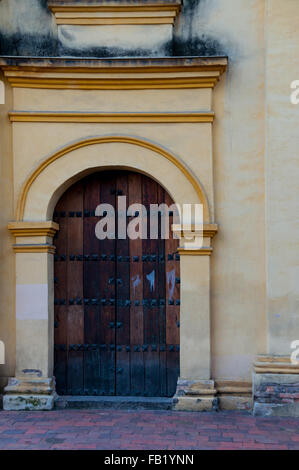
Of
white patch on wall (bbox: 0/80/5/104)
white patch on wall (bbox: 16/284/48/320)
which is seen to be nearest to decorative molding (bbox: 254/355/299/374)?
white patch on wall (bbox: 16/284/48/320)

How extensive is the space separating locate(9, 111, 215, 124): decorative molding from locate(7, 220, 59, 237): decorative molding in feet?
3.88

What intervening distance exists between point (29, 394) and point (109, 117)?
126 inches

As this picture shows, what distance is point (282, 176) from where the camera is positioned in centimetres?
676

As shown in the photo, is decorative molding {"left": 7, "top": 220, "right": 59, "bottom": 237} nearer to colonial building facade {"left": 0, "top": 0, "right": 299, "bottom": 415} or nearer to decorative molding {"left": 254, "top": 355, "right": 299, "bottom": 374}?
colonial building facade {"left": 0, "top": 0, "right": 299, "bottom": 415}

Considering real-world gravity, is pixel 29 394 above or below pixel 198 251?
below

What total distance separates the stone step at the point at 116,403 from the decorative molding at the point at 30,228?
1866mm

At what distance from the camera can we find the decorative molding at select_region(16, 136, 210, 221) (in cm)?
691

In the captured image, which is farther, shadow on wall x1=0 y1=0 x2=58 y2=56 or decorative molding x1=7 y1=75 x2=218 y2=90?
shadow on wall x1=0 y1=0 x2=58 y2=56

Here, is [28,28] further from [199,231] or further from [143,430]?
[143,430]

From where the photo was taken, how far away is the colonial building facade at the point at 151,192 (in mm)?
6805

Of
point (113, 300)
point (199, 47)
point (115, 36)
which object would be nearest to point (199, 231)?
point (113, 300)

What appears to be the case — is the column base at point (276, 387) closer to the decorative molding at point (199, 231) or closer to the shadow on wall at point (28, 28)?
the decorative molding at point (199, 231)

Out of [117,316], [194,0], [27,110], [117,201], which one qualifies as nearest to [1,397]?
[117,316]

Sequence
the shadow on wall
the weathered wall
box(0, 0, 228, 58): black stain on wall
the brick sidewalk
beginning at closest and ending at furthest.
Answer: the brick sidewalk → the weathered wall → box(0, 0, 228, 58): black stain on wall → the shadow on wall
